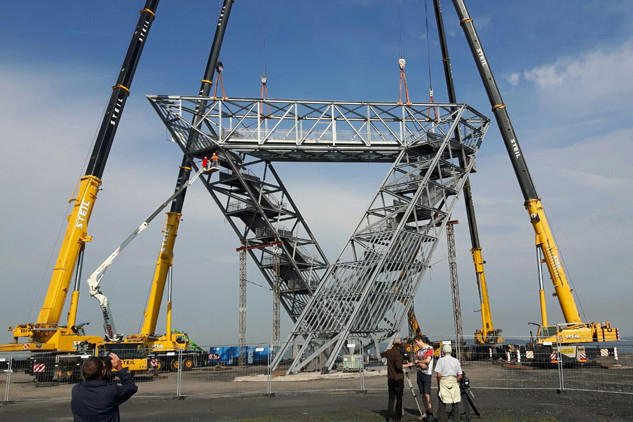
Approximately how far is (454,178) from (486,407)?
21.2 meters

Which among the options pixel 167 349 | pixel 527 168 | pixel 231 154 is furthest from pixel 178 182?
pixel 527 168

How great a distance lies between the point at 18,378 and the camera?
2936 centimetres

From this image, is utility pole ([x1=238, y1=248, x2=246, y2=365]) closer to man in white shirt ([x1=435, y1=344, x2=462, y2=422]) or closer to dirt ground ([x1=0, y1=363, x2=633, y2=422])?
dirt ground ([x1=0, y1=363, x2=633, y2=422])

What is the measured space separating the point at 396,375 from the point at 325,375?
14708 mm

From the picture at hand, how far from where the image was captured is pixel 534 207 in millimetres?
32094

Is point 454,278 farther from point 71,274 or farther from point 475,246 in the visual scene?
point 71,274

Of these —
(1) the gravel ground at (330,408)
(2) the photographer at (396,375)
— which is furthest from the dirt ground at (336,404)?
(2) the photographer at (396,375)

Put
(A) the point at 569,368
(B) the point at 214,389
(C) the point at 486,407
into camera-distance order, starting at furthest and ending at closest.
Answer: (A) the point at 569,368, (B) the point at 214,389, (C) the point at 486,407

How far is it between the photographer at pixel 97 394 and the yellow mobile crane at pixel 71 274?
71.8 feet

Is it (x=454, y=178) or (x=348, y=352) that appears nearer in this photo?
(x=348, y=352)

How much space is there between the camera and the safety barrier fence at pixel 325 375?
18547 mm

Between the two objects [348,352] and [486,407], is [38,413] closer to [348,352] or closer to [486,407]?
[486,407]

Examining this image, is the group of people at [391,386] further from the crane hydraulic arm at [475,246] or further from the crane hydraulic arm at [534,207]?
the crane hydraulic arm at [475,246]

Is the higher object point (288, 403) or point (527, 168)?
point (527, 168)
